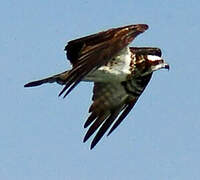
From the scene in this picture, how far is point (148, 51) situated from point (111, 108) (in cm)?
122

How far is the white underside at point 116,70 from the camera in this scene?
79.9ft

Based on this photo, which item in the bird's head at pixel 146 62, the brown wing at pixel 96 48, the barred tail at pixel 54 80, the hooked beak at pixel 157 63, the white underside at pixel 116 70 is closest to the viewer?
the brown wing at pixel 96 48

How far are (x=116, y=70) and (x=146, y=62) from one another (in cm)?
85

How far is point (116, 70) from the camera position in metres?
24.5

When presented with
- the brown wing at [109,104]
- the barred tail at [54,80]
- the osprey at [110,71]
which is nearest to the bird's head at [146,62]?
the osprey at [110,71]

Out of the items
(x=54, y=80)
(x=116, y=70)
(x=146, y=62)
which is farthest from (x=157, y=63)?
(x=54, y=80)

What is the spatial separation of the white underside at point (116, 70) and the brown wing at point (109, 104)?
38.3 inches

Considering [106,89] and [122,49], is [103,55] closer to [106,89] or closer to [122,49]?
[122,49]

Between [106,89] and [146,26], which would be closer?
[146,26]

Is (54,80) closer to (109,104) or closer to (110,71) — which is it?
(110,71)

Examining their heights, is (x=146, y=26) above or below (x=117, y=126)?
above

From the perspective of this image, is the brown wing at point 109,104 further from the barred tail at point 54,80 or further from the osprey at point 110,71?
the barred tail at point 54,80

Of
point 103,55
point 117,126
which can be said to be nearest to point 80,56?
point 103,55

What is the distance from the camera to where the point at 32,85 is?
24688mm
